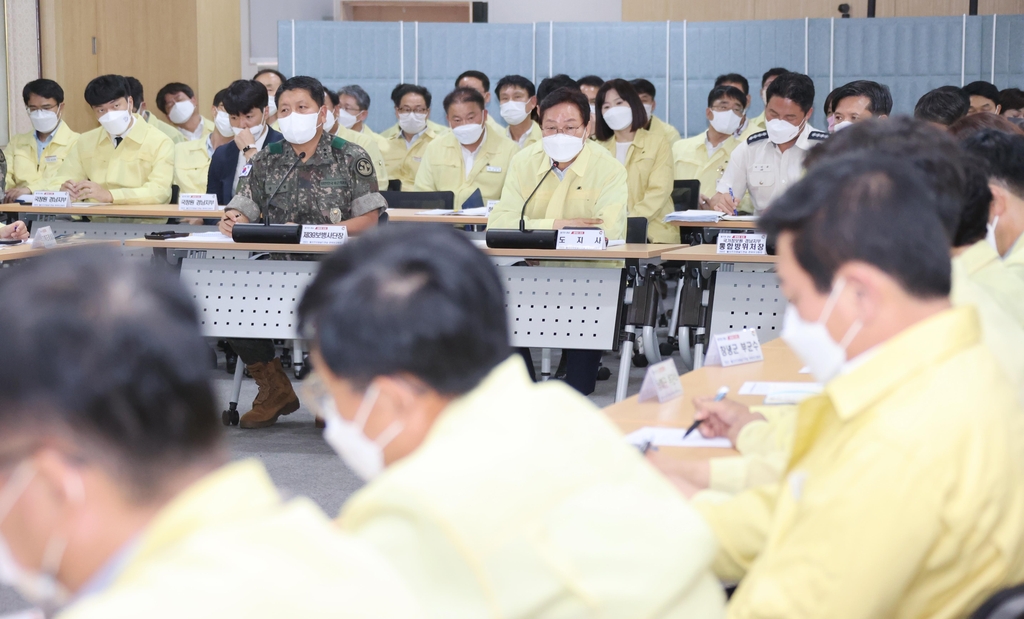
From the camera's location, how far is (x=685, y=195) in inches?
237

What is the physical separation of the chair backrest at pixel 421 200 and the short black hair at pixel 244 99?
0.92m

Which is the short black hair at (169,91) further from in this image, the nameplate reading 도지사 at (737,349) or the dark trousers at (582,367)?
the nameplate reading 도지사 at (737,349)

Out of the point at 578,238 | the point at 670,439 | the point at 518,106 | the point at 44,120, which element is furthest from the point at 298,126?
the point at 44,120

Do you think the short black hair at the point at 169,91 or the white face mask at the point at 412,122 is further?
the short black hair at the point at 169,91

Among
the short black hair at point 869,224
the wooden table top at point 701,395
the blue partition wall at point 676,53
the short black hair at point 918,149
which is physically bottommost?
the wooden table top at point 701,395

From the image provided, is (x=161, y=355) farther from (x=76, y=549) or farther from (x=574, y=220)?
(x=574, y=220)

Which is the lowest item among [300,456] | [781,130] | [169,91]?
[300,456]

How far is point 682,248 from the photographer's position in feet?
13.7

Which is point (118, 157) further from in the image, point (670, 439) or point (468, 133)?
point (670, 439)

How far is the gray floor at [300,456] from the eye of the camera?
11.8ft

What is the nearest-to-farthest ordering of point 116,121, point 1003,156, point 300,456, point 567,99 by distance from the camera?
point 1003,156 → point 300,456 → point 567,99 → point 116,121

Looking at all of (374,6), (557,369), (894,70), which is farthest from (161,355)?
(374,6)

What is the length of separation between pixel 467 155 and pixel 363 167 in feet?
8.74

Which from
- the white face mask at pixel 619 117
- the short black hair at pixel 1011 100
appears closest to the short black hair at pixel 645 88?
the white face mask at pixel 619 117
